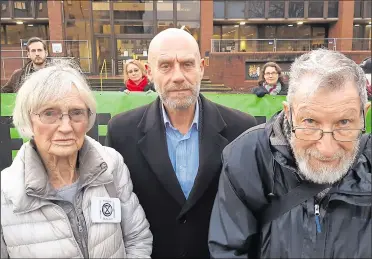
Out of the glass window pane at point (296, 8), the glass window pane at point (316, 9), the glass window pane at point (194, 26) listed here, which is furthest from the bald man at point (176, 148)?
the glass window pane at point (316, 9)

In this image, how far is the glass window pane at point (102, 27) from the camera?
24.0 m

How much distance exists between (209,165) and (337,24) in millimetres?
26556

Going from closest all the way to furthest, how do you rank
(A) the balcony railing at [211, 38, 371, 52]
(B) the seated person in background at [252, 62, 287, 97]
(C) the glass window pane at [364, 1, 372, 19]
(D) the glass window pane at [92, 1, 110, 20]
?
(B) the seated person in background at [252, 62, 287, 97] < (A) the balcony railing at [211, 38, 371, 52] < (D) the glass window pane at [92, 1, 110, 20] < (C) the glass window pane at [364, 1, 372, 19]

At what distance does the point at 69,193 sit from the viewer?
82.3 inches

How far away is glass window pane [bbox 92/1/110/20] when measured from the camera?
77.8ft

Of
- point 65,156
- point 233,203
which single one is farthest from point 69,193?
point 233,203

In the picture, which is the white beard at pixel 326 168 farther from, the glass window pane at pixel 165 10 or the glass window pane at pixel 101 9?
the glass window pane at pixel 101 9

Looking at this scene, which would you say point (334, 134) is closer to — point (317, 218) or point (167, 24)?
point (317, 218)

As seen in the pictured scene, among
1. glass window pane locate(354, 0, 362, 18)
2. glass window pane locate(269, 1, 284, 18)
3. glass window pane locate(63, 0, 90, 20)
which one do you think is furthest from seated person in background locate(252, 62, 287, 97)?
glass window pane locate(354, 0, 362, 18)

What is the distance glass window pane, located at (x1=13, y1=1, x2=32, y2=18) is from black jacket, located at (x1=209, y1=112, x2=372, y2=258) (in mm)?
25172

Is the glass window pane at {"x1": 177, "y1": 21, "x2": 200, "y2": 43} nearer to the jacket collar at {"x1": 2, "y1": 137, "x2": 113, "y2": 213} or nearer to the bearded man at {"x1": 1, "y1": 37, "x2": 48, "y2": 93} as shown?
the bearded man at {"x1": 1, "y1": 37, "x2": 48, "y2": 93}

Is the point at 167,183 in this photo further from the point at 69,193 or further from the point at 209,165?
the point at 69,193

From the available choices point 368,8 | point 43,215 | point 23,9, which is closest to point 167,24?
point 23,9

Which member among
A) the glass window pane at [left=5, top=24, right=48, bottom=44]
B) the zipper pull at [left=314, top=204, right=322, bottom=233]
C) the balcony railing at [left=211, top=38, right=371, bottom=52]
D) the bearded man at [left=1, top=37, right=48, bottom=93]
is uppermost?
the glass window pane at [left=5, top=24, right=48, bottom=44]
